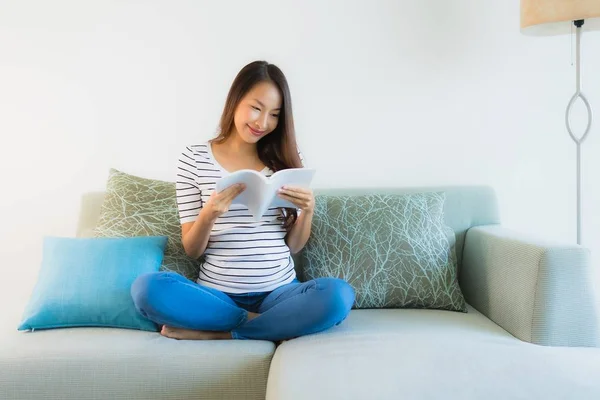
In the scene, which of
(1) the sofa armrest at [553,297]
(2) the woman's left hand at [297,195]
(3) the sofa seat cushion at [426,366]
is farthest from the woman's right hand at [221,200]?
(1) the sofa armrest at [553,297]

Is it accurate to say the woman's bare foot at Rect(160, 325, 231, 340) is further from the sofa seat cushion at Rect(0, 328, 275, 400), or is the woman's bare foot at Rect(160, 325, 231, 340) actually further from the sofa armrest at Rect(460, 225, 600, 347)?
the sofa armrest at Rect(460, 225, 600, 347)

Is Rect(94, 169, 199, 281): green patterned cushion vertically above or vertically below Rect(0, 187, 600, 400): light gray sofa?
above

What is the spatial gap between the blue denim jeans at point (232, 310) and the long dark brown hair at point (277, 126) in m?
0.38

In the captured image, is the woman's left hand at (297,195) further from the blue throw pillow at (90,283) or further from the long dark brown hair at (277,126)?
the blue throw pillow at (90,283)

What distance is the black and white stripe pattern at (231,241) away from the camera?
2.04 meters

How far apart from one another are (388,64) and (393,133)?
280 millimetres

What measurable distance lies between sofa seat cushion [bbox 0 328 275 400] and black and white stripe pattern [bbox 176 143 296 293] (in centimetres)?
32

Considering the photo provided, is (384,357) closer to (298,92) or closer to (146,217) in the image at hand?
(146,217)

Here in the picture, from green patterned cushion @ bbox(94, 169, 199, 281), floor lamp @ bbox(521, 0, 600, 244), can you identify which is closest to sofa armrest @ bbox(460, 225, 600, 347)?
floor lamp @ bbox(521, 0, 600, 244)

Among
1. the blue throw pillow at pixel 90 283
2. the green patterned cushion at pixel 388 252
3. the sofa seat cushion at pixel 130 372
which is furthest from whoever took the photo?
the green patterned cushion at pixel 388 252

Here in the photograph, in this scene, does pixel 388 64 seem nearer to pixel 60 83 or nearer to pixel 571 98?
pixel 571 98

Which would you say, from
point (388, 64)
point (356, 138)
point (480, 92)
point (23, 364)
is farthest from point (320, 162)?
point (23, 364)

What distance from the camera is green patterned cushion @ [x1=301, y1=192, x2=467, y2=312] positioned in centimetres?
217

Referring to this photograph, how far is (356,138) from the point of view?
2.71m
